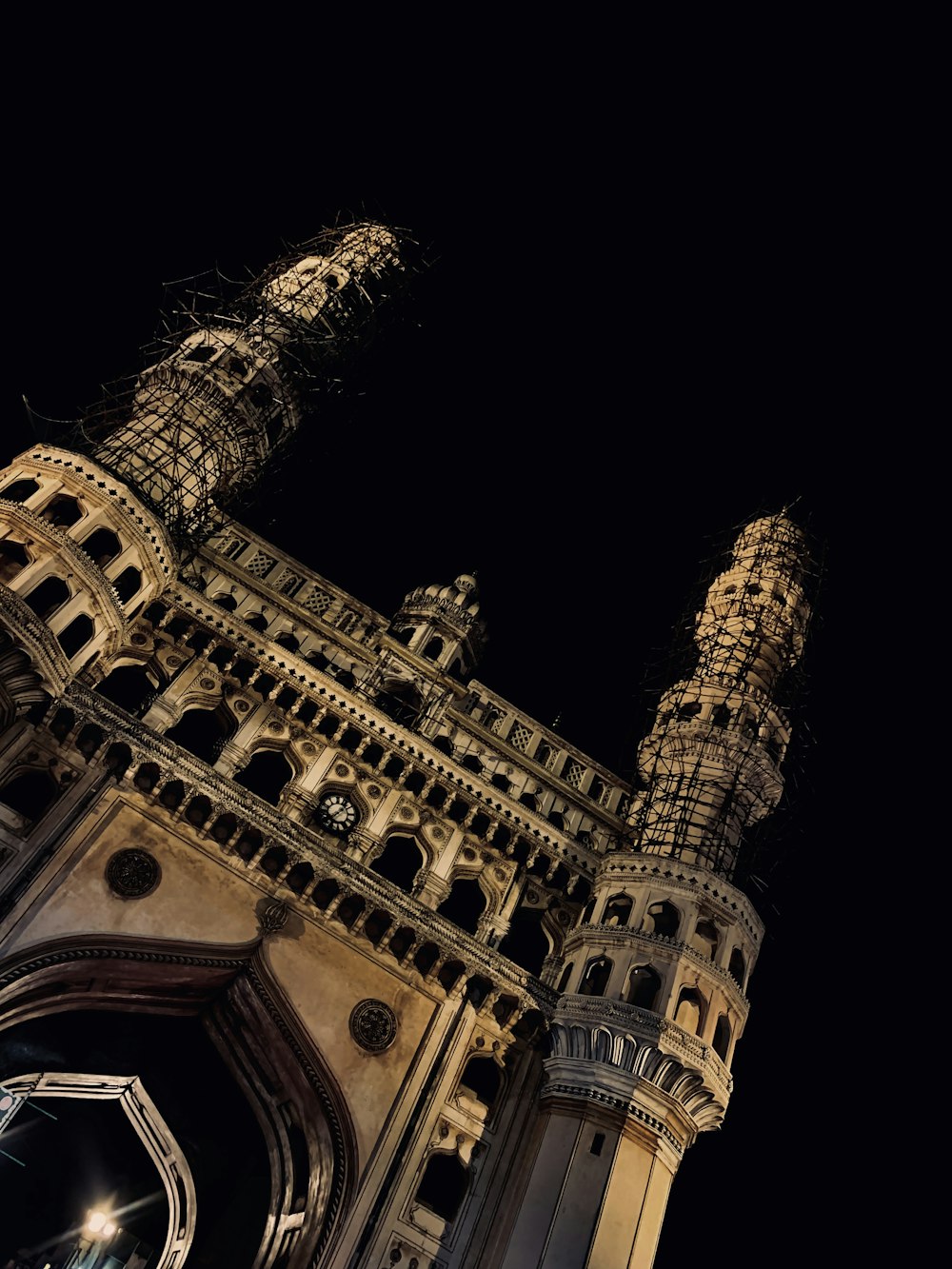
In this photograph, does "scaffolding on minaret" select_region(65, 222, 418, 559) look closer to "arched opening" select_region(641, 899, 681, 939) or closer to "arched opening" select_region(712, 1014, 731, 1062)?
"arched opening" select_region(641, 899, 681, 939)

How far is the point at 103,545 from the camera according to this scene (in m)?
23.7

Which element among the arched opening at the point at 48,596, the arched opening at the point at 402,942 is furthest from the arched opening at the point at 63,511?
the arched opening at the point at 402,942

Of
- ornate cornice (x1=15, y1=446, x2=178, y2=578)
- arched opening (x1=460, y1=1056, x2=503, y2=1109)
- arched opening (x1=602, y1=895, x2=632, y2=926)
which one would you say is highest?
ornate cornice (x1=15, y1=446, x2=178, y2=578)

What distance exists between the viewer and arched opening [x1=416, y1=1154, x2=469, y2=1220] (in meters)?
20.4

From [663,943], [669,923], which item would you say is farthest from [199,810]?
[669,923]

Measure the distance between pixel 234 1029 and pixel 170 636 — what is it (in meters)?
9.85

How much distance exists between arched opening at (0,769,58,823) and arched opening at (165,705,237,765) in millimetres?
3658

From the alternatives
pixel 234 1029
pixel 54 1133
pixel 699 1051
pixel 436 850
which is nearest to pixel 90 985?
pixel 234 1029

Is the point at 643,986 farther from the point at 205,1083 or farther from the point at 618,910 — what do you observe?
the point at 205,1083

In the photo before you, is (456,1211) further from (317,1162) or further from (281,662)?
(281,662)

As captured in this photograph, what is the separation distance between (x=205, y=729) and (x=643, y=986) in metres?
12.7

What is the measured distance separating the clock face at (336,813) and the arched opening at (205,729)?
2.98 m

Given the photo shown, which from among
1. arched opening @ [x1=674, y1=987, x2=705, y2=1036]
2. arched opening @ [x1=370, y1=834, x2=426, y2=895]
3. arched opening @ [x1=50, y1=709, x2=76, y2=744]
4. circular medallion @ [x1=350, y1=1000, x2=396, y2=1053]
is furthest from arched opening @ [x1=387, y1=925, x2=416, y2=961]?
arched opening @ [x1=50, y1=709, x2=76, y2=744]

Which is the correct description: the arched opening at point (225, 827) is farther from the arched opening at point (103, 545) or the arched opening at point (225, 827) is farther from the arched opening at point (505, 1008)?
the arched opening at point (505, 1008)
